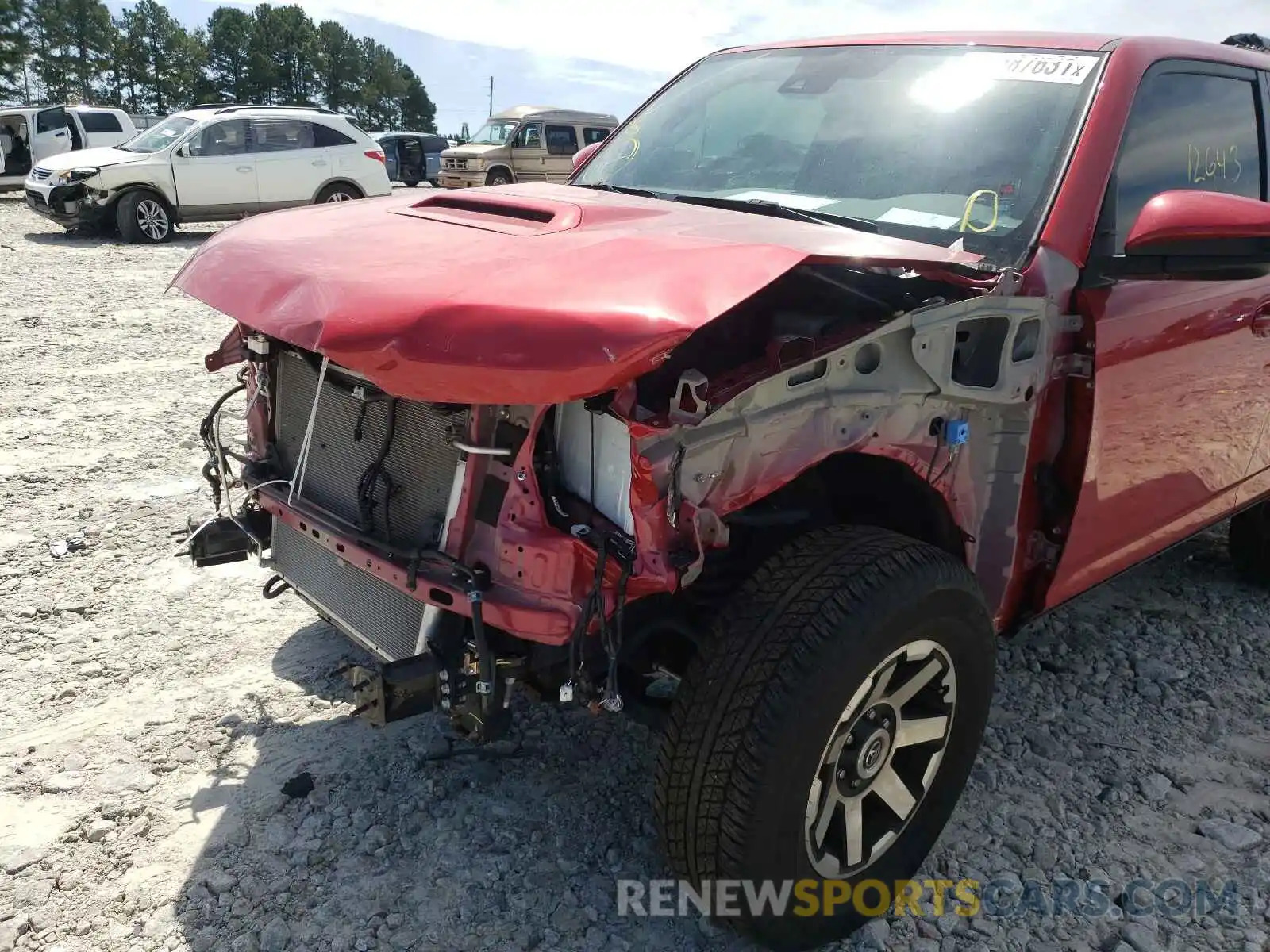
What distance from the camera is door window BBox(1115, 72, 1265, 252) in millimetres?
2604

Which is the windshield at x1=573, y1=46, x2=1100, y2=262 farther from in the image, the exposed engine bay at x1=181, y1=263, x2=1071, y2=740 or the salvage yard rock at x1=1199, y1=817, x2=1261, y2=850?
the salvage yard rock at x1=1199, y1=817, x2=1261, y2=850

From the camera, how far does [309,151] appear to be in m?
14.0

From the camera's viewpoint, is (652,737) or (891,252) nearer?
(891,252)

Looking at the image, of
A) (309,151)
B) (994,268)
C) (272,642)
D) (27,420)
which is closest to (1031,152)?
(994,268)

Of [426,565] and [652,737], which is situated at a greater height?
[426,565]

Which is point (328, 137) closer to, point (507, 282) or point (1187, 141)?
point (1187, 141)

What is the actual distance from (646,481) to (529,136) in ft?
66.1

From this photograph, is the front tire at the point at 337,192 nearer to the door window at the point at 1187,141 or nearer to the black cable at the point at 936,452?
the door window at the point at 1187,141

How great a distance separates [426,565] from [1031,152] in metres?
1.85

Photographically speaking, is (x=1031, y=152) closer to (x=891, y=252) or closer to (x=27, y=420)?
(x=891, y=252)

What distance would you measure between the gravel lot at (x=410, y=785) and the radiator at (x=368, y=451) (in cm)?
83

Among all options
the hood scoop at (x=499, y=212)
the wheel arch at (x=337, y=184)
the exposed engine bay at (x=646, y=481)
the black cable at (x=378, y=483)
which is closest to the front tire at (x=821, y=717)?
the exposed engine bay at (x=646, y=481)

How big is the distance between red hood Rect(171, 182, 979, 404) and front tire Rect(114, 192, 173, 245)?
1228 centimetres

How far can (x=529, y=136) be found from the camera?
2050cm
